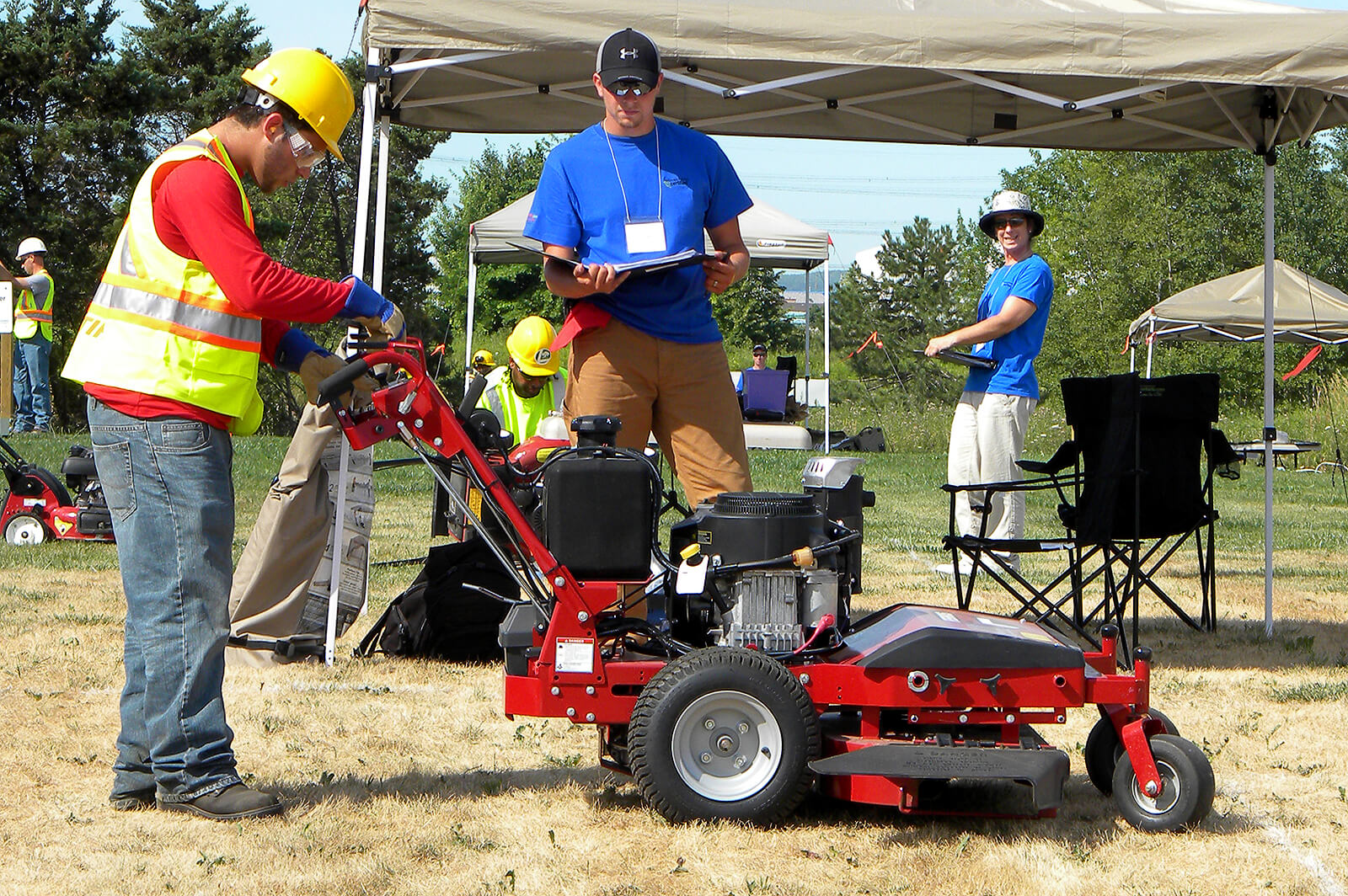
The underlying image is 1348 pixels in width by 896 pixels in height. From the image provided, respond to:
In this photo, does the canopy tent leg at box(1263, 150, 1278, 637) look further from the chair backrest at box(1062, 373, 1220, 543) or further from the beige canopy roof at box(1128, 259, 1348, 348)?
the beige canopy roof at box(1128, 259, 1348, 348)

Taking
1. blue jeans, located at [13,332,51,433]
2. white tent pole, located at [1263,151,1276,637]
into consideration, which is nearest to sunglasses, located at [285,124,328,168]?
white tent pole, located at [1263,151,1276,637]

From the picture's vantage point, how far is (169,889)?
311cm

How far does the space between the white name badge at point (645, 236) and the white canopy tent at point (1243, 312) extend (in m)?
Answer: 17.6

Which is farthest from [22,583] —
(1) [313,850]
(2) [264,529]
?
(1) [313,850]

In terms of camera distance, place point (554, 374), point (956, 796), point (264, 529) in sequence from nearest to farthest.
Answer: point (956, 796), point (264, 529), point (554, 374)

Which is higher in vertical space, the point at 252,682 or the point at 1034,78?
the point at 1034,78

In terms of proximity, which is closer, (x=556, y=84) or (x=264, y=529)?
(x=264, y=529)

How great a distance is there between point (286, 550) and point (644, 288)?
6.37 feet

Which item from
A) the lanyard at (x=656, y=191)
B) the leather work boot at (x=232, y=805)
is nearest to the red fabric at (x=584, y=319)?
the lanyard at (x=656, y=191)

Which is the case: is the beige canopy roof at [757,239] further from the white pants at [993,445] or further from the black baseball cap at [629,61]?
the black baseball cap at [629,61]

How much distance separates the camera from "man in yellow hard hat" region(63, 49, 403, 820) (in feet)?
11.3

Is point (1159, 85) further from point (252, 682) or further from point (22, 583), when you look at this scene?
point (22, 583)

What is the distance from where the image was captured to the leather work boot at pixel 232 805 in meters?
3.58

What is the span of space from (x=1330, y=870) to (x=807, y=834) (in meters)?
1.21
